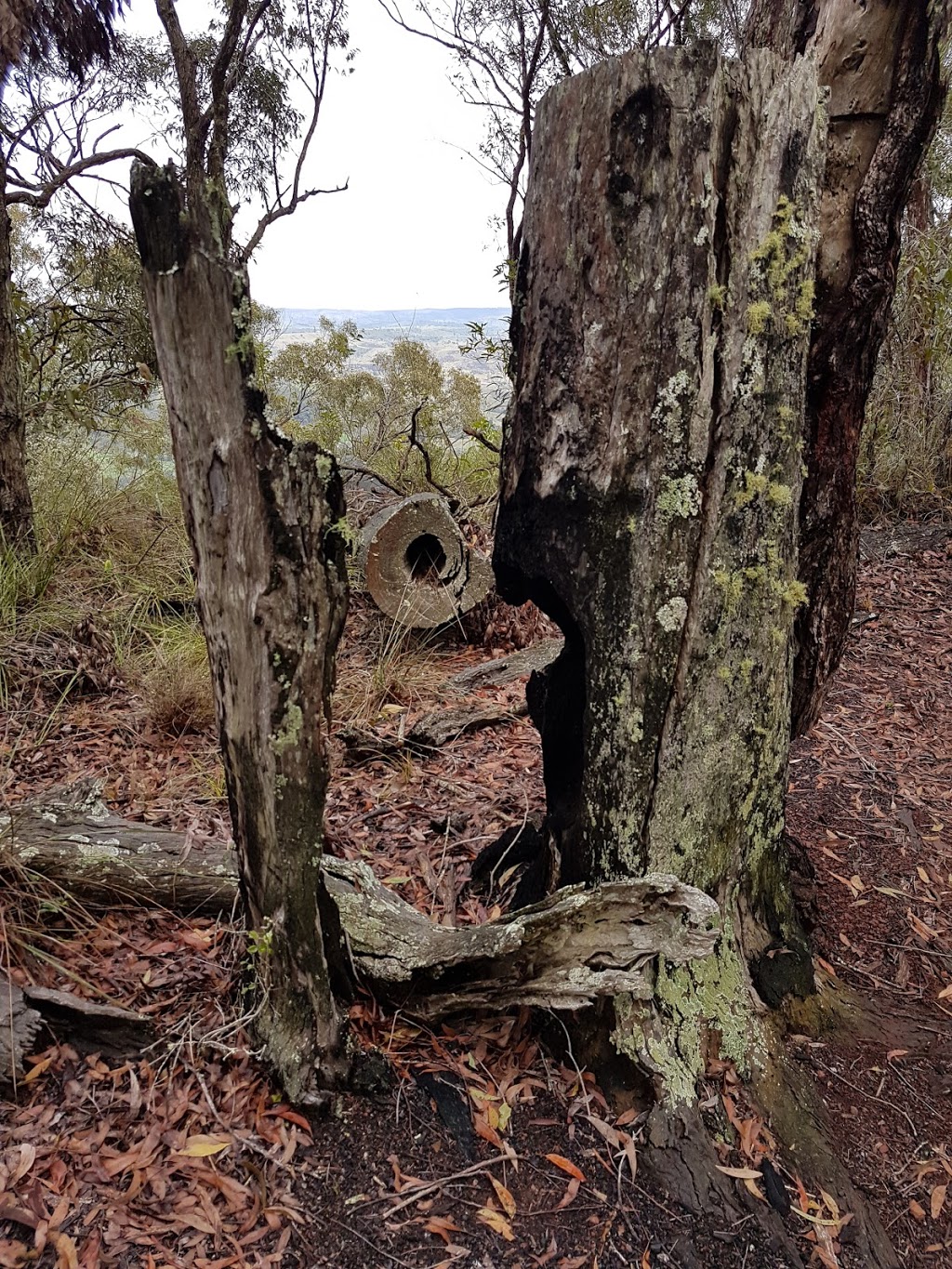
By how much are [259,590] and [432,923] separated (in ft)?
3.58

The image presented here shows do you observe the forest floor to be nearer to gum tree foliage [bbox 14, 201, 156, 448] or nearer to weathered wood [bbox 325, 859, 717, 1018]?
weathered wood [bbox 325, 859, 717, 1018]

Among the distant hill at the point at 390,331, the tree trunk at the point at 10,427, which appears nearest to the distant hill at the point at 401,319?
the distant hill at the point at 390,331

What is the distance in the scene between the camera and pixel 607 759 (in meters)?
1.87

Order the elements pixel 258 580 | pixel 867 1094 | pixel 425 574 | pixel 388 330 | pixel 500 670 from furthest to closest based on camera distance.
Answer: pixel 388 330, pixel 425 574, pixel 500 670, pixel 867 1094, pixel 258 580

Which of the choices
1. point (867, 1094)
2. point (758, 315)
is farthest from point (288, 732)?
point (867, 1094)

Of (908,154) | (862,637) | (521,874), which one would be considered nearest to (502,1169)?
(521,874)

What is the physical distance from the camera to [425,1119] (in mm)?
1815

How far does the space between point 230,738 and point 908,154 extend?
2.04 meters

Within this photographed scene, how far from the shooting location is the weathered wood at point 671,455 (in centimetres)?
164

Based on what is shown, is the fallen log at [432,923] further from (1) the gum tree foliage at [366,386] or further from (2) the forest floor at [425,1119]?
(1) the gum tree foliage at [366,386]

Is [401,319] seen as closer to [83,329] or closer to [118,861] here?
[83,329]

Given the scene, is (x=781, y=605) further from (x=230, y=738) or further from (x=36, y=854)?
(x=36, y=854)

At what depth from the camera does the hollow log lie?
5.17 meters

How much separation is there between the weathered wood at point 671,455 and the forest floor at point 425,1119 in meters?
0.28
